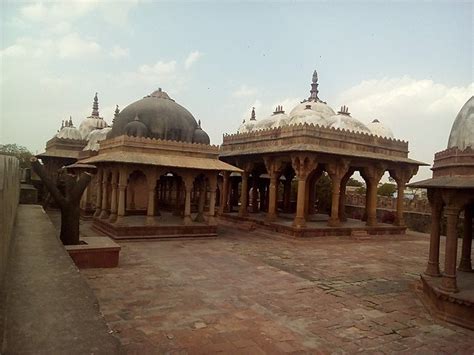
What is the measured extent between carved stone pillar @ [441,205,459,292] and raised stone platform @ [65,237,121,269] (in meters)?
7.62

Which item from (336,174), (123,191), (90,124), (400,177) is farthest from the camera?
(90,124)

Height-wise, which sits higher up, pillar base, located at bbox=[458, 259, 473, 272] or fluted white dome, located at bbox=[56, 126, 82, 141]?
fluted white dome, located at bbox=[56, 126, 82, 141]

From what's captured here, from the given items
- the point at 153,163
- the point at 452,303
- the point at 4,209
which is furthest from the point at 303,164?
the point at 4,209

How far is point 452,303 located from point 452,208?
180 cm

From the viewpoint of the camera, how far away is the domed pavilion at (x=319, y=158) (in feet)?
58.2

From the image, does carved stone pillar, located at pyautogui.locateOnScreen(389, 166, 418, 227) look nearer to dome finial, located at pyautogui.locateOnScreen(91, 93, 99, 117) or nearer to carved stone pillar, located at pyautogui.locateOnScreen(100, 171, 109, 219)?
carved stone pillar, located at pyautogui.locateOnScreen(100, 171, 109, 219)

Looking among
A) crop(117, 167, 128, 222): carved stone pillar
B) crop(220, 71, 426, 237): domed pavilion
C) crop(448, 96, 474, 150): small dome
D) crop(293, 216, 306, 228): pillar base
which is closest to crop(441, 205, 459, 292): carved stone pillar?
crop(448, 96, 474, 150): small dome

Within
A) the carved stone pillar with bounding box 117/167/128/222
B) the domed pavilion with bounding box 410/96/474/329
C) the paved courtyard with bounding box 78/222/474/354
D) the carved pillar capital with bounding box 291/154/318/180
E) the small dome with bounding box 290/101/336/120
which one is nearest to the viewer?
the paved courtyard with bounding box 78/222/474/354

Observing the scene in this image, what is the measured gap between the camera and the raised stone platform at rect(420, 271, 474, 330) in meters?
7.27

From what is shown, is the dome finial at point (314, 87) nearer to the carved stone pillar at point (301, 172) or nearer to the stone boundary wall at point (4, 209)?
the carved stone pillar at point (301, 172)

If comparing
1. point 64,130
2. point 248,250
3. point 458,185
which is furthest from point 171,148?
point 64,130

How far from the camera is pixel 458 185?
24.3ft

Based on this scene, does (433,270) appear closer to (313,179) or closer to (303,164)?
(303,164)

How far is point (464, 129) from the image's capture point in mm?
8461
